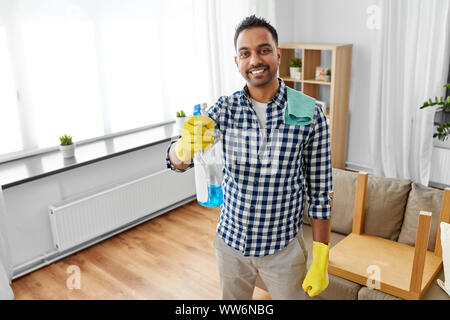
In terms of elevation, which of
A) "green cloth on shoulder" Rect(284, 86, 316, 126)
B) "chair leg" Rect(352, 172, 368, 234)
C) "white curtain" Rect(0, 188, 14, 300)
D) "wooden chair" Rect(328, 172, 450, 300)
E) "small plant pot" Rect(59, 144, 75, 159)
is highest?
"green cloth on shoulder" Rect(284, 86, 316, 126)

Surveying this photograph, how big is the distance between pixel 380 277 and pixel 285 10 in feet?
10.8

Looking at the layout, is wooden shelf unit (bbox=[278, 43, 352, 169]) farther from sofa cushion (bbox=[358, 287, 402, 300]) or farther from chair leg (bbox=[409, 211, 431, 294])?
chair leg (bbox=[409, 211, 431, 294])

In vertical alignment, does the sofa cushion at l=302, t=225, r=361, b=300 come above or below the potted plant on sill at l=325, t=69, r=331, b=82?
below

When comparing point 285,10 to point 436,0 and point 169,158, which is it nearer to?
point 436,0

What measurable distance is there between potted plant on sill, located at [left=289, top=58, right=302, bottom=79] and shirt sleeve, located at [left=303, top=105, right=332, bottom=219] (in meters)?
3.03

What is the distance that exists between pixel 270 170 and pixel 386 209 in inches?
46.1

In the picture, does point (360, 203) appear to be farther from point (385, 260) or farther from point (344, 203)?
point (385, 260)

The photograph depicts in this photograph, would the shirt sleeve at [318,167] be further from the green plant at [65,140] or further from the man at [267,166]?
the green plant at [65,140]

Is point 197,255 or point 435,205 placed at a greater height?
point 435,205

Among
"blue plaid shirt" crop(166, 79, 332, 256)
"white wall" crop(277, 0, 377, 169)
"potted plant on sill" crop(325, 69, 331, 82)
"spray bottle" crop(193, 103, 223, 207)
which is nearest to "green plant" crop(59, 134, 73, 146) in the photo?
"spray bottle" crop(193, 103, 223, 207)

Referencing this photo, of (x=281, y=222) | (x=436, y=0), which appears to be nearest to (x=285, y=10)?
(x=436, y=0)

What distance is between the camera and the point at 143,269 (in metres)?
2.72

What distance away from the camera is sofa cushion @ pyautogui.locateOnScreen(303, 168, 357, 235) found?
228 centimetres

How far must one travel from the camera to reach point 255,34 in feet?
4.02
